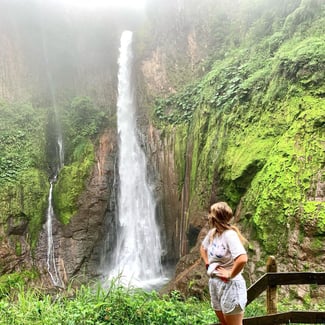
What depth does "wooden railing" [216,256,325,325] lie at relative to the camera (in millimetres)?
4195

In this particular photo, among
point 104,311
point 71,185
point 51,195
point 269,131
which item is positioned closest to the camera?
point 104,311

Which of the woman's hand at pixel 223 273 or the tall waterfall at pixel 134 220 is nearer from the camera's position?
the woman's hand at pixel 223 273

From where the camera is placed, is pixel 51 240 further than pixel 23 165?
No

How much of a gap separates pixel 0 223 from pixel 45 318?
425 inches

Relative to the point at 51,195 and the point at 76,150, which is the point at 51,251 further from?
the point at 76,150

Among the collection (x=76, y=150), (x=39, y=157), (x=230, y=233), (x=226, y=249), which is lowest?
(x=226, y=249)

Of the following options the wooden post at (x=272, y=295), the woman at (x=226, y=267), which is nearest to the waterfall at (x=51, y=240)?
the wooden post at (x=272, y=295)

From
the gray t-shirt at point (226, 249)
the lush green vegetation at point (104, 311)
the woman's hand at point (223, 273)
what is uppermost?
the gray t-shirt at point (226, 249)

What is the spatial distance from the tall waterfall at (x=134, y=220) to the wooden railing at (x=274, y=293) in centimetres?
835

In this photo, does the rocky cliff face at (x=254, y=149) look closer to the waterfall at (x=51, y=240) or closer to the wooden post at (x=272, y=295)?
the wooden post at (x=272, y=295)

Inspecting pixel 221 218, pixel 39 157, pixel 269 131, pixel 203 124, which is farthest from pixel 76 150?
pixel 221 218

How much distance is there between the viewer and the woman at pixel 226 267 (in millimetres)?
3207

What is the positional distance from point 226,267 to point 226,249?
17 centimetres

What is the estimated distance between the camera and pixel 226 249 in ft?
10.8
